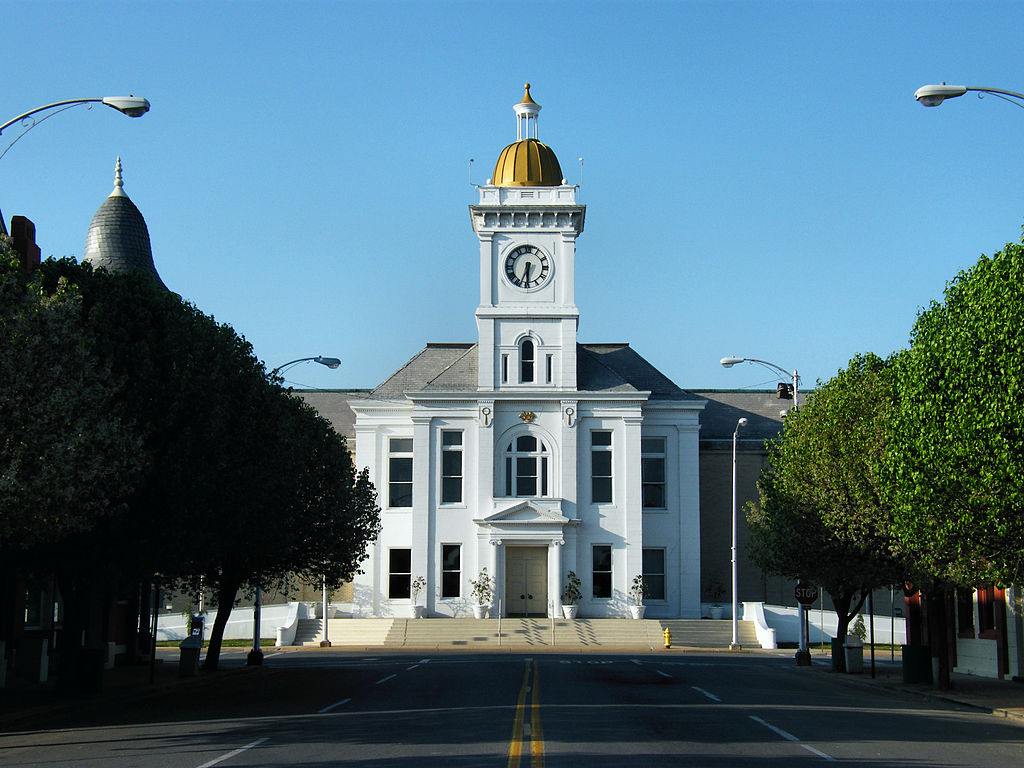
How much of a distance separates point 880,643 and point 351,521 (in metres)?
30.8

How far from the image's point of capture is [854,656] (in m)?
34.8

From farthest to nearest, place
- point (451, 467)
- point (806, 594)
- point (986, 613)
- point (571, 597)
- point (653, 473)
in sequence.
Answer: point (653, 473), point (451, 467), point (571, 597), point (806, 594), point (986, 613)

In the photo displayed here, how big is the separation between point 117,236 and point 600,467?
978 inches

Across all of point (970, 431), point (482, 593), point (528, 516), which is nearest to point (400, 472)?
point (528, 516)

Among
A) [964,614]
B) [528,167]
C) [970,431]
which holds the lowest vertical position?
[964,614]

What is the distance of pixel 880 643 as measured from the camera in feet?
191

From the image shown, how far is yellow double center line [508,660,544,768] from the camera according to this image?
574 inches

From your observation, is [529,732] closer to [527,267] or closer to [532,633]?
[532,633]

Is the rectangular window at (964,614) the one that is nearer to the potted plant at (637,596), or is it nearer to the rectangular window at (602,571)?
the potted plant at (637,596)

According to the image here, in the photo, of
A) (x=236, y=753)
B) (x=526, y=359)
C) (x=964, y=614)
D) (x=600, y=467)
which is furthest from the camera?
(x=526, y=359)

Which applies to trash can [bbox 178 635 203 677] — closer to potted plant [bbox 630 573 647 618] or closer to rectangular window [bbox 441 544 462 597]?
rectangular window [bbox 441 544 462 597]

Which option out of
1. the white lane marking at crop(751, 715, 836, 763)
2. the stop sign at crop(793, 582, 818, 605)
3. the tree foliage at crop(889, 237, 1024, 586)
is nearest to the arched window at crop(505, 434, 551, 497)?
the stop sign at crop(793, 582, 818, 605)

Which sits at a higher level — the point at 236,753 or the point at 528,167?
the point at 528,167

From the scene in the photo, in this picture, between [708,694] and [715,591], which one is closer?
[708,694]
